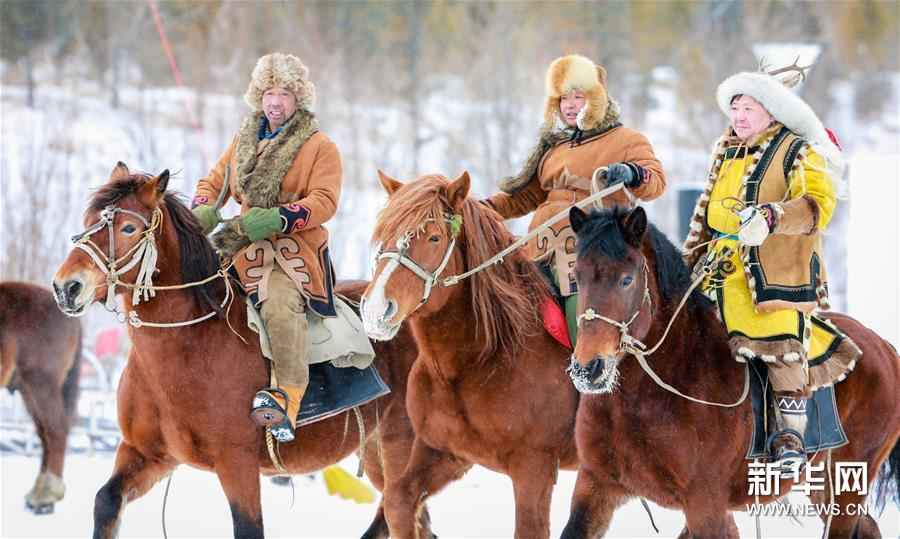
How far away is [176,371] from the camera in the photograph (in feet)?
18.2

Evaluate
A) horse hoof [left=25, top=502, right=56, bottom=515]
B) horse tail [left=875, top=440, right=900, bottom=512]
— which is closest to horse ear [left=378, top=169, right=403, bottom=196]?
horse tail [left=875, top=440, right=900, bottom=512]

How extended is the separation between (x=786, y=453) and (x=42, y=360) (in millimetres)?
6642

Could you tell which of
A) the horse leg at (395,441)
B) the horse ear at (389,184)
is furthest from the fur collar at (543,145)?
the horse leg at (395,441)

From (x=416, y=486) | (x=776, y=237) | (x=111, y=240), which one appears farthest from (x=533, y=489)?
(x=111, y=240)

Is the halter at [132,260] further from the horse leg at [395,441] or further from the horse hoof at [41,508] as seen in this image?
the horse hoof at [41,508]

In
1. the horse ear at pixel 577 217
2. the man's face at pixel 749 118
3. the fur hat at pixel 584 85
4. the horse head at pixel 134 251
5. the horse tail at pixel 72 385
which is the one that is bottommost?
the horse tail at pixel 72 385

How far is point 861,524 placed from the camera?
20.4 ft

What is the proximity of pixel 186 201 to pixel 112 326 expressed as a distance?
1018 centimetres

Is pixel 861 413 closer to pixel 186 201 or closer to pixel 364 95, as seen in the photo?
pixel 186 201

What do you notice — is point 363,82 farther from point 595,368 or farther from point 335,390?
point 595,368

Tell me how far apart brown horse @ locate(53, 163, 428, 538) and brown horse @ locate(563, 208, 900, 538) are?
164 cm

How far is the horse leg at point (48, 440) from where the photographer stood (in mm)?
9008

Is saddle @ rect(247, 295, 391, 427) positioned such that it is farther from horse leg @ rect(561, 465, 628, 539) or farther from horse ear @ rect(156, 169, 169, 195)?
horse leg @ rect(561, 465, 628, 539)

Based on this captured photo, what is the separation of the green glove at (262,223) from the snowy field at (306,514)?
2952mm
